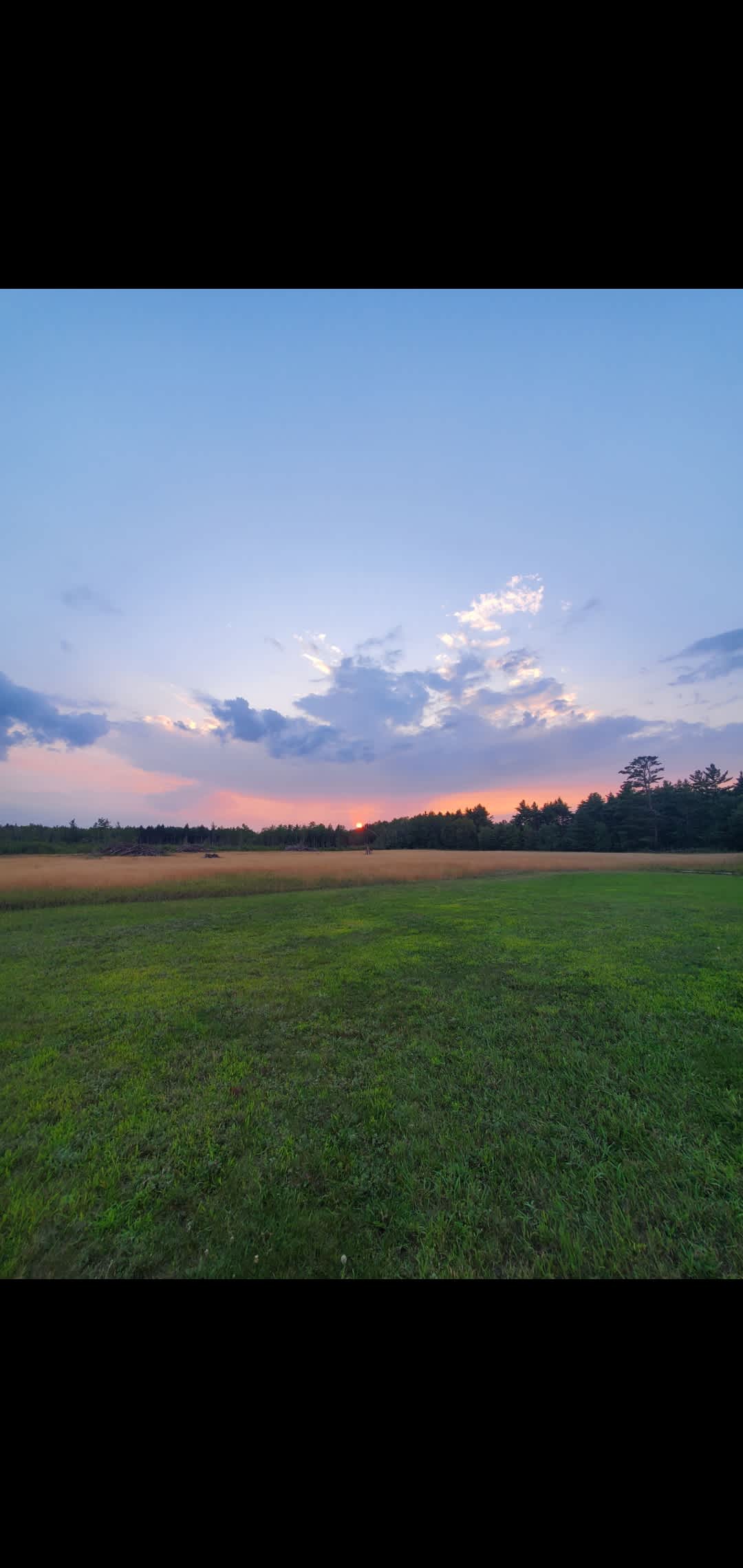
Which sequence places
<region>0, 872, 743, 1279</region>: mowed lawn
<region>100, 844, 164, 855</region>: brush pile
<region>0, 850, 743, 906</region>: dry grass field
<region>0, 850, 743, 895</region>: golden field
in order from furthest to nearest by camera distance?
<region>100, 844, 164, 855</region>: brush pile, <region>0, 850, 743, 895</region>: golden field, <region>0, 850, 743, 906</region>: dry grass field, <region>0, 872, 743, 1279</region>: mowed lawn

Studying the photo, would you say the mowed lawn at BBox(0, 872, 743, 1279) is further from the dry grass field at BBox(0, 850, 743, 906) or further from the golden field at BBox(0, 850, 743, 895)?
the golden field at BBox(0, 850, 743, 895)

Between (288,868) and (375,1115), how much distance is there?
1999cm

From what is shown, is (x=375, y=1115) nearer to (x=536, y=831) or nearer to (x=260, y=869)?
(x=260, y=869)

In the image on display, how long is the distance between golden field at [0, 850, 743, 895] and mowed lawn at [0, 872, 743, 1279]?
9.88 metres

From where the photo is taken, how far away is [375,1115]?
10.7 feet

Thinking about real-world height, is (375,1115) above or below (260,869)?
below

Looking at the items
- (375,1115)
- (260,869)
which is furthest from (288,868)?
(375,1115)

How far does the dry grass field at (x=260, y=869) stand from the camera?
1552 centimetres

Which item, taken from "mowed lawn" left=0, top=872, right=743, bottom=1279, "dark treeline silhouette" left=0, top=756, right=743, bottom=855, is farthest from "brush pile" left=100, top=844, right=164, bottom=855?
"mowed lawn" left=0, top=872, right=743, bottom=1279

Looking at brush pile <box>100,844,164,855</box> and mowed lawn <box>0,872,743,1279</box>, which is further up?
brush pile <box>100,844,164,855</box>

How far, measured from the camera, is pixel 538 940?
8.27 m

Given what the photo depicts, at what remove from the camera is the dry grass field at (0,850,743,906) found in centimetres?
1552
